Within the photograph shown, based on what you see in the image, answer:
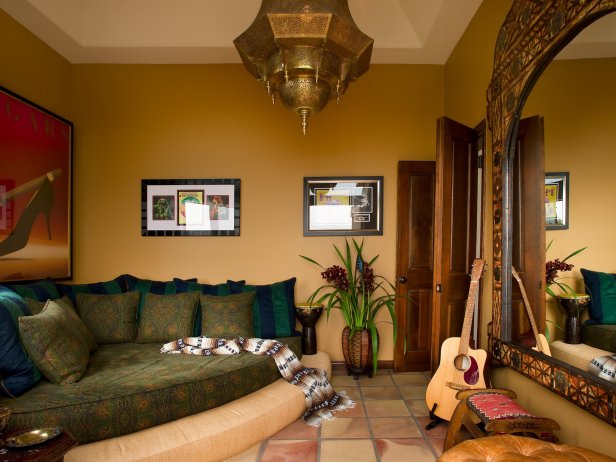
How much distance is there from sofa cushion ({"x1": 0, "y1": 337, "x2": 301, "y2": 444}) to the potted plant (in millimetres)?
970

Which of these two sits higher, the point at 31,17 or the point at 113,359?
the point at 31,17

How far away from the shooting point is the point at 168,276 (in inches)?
162

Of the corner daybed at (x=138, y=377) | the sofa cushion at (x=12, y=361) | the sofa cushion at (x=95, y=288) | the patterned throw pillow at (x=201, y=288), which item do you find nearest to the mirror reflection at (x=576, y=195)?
the corner daybed at (x=138, y=377)

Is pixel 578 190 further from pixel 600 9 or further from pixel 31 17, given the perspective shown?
pixel 31 17

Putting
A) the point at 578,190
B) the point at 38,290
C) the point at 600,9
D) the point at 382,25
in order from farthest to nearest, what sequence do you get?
the point at 382,25, the point at 38,290, the point at 578,190, the point at 600,9

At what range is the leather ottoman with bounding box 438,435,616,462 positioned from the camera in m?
1.51

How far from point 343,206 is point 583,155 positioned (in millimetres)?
2457

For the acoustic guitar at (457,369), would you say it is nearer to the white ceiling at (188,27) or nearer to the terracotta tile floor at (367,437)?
the terracotta tile floor at (367,437)

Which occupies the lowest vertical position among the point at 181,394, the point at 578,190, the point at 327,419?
the point at 327,419

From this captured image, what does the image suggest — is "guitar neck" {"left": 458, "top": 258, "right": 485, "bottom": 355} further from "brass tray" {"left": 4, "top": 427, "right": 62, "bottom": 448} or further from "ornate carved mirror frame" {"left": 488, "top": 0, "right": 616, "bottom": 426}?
"brass tray" {"left": 4, "top": 427, "right": 62, "bottom": 448}

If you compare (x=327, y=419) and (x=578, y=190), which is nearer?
(x=578, y=190)

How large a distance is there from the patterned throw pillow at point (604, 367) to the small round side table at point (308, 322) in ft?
7.66

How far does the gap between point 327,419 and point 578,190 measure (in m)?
2.19

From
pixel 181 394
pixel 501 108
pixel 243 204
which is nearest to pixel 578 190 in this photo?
pixel 501 108
